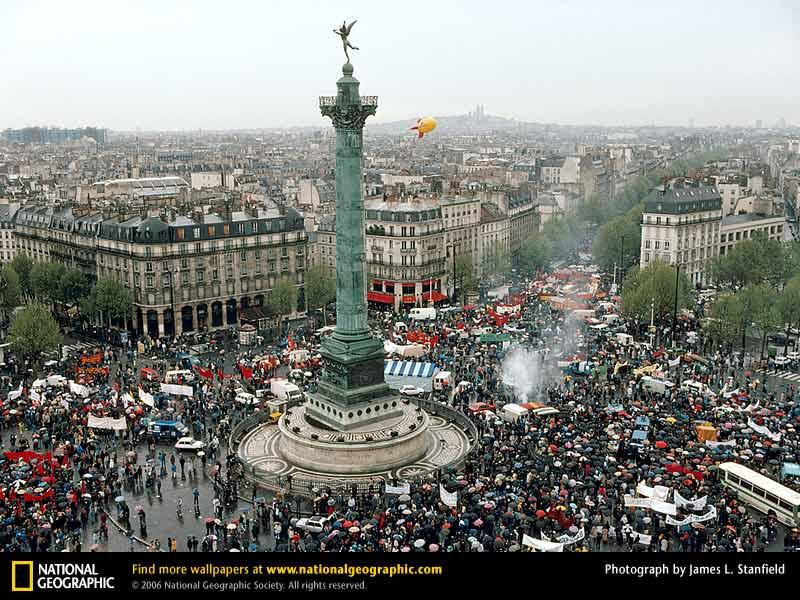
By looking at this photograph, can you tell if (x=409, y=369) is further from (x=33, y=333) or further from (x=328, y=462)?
(x=33, y=333)

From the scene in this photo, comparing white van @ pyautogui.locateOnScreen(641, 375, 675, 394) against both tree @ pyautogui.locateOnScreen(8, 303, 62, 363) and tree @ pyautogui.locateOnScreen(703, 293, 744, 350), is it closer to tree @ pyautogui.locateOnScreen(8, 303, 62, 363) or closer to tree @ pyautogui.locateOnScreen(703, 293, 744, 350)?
tree @ pyautogui.locateOnScreen(703, 293, 744, 350)

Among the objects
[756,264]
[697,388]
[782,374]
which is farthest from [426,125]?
[756,264]

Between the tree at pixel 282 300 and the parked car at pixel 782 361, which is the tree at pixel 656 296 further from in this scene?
the tree at pixel 282 300

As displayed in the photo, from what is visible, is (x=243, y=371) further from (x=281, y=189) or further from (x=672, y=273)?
(x=281, y=189)
